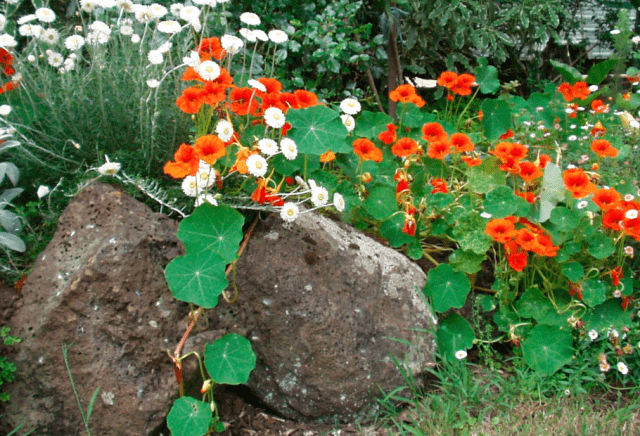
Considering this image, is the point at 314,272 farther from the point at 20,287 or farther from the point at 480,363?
the point at 20,287

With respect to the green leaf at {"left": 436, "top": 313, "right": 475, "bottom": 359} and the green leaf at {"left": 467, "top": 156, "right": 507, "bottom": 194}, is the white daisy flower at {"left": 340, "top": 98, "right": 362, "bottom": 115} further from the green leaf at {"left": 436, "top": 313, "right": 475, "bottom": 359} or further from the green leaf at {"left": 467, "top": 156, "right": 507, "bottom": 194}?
the green leaf at {"left": 436, "top": 313, "right": 475, "bottom": 359}

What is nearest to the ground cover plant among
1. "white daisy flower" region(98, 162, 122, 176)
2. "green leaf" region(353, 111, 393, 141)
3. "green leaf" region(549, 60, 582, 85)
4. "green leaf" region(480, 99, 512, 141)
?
"white daisy flower" region(98, 162, 122, 176)

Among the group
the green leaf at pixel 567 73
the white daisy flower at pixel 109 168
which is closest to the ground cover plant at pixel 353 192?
the white daisy flower at pixel 109 168

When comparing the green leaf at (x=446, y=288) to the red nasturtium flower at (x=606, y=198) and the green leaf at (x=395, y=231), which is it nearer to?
the green leaf at (x=395, y=231)

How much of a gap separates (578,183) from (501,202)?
307 mm

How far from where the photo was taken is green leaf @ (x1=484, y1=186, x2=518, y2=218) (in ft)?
7.53

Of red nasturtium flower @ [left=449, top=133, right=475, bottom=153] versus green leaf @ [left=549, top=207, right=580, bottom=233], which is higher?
red nasturtium flower @ [left=449, top=133, right=475, bottom=153]

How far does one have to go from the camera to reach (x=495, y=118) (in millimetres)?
2914

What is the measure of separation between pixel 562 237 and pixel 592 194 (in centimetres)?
30

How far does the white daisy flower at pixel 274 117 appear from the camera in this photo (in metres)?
2.04

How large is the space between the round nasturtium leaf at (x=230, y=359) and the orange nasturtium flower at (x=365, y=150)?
0.96m

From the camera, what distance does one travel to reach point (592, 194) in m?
2.44

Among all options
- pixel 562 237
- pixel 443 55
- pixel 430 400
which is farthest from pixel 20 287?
pixel 443 55

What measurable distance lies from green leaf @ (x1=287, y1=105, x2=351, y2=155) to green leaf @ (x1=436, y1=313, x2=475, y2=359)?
842 mm
